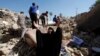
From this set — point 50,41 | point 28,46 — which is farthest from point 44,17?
point 50,41

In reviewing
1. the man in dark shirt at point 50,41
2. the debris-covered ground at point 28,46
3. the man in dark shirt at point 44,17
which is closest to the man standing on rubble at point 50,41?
the man in dark shirt at point 50,41

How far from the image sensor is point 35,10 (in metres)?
13.6

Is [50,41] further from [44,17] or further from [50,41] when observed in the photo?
[44,17]

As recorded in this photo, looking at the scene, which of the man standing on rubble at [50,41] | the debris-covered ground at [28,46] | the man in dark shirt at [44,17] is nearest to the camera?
the man standing on rubble at [50,41]

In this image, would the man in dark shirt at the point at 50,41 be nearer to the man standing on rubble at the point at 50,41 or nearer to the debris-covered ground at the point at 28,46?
the man standing on rubble at the point at 50,41

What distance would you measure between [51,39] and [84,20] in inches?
474

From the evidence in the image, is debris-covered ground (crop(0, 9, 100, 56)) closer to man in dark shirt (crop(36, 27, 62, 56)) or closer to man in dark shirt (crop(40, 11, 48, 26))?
man in dark shirt (crop(36, 27, 62, 56))

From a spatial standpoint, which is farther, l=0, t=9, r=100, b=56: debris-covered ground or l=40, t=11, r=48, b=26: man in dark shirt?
l=40, t=11, r=48, b=26: man in dark shirt

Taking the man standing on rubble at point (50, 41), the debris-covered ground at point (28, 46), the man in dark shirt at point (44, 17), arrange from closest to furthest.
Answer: the man standing on rubble at point (50, 41), the debris-covered ground at point (28, 46), the man in dark shirt at point (44, 17)

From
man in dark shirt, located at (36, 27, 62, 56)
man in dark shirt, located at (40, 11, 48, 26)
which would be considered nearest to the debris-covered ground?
man in dark shirt, located at (36, 27, 62, 56)

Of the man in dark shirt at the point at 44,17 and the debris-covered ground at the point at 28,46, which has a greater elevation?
the man in dark shirt at the point at 44,17

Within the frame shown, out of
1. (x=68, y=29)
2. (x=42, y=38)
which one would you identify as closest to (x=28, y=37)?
(x=42, y=38)

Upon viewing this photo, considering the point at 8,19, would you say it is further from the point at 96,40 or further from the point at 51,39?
the point at 51,39

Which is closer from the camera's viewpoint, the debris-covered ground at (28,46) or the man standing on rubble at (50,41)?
the man standing on rubble at (50,41)
